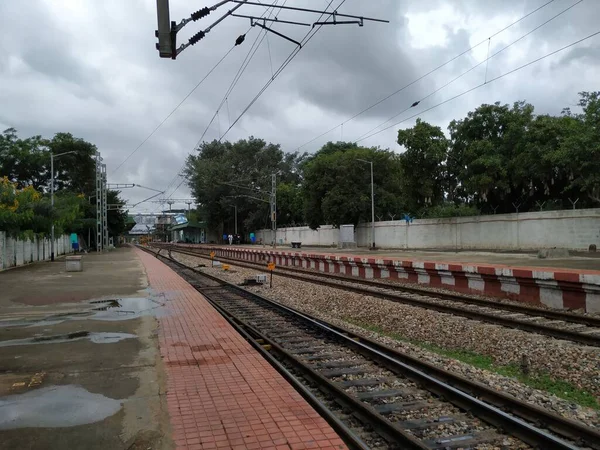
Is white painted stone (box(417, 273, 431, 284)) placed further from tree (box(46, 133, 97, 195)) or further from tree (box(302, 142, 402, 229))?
tree (box(46, 133, 97, 195))

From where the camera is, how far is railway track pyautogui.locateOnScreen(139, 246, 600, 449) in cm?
439

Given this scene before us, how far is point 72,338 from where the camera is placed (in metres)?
8.23

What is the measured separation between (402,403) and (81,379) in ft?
12.1

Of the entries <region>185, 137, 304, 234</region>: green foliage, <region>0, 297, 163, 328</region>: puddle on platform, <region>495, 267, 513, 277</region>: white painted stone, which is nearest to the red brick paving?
<region>0, 297, 163, 328</region>: puddle on platform

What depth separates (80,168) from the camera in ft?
214

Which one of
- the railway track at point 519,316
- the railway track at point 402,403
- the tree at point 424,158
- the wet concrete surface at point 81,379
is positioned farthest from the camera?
the tree at point 424,158

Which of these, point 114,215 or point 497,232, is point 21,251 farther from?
point 114,215

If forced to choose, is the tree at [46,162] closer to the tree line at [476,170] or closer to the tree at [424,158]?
the tree line at [476,170]

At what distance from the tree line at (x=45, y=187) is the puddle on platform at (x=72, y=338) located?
66.9 ft

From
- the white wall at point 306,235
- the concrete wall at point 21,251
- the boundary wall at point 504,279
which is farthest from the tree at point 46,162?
the boundary wall at point 504,279

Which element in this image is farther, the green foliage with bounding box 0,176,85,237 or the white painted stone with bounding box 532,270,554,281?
the green foliage with bounding box 0,176,85,237

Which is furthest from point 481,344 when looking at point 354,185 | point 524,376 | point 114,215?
point 114,215

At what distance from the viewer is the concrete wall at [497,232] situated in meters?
30.7

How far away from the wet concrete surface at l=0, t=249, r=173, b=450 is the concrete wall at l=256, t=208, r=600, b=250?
2819 centimetres
